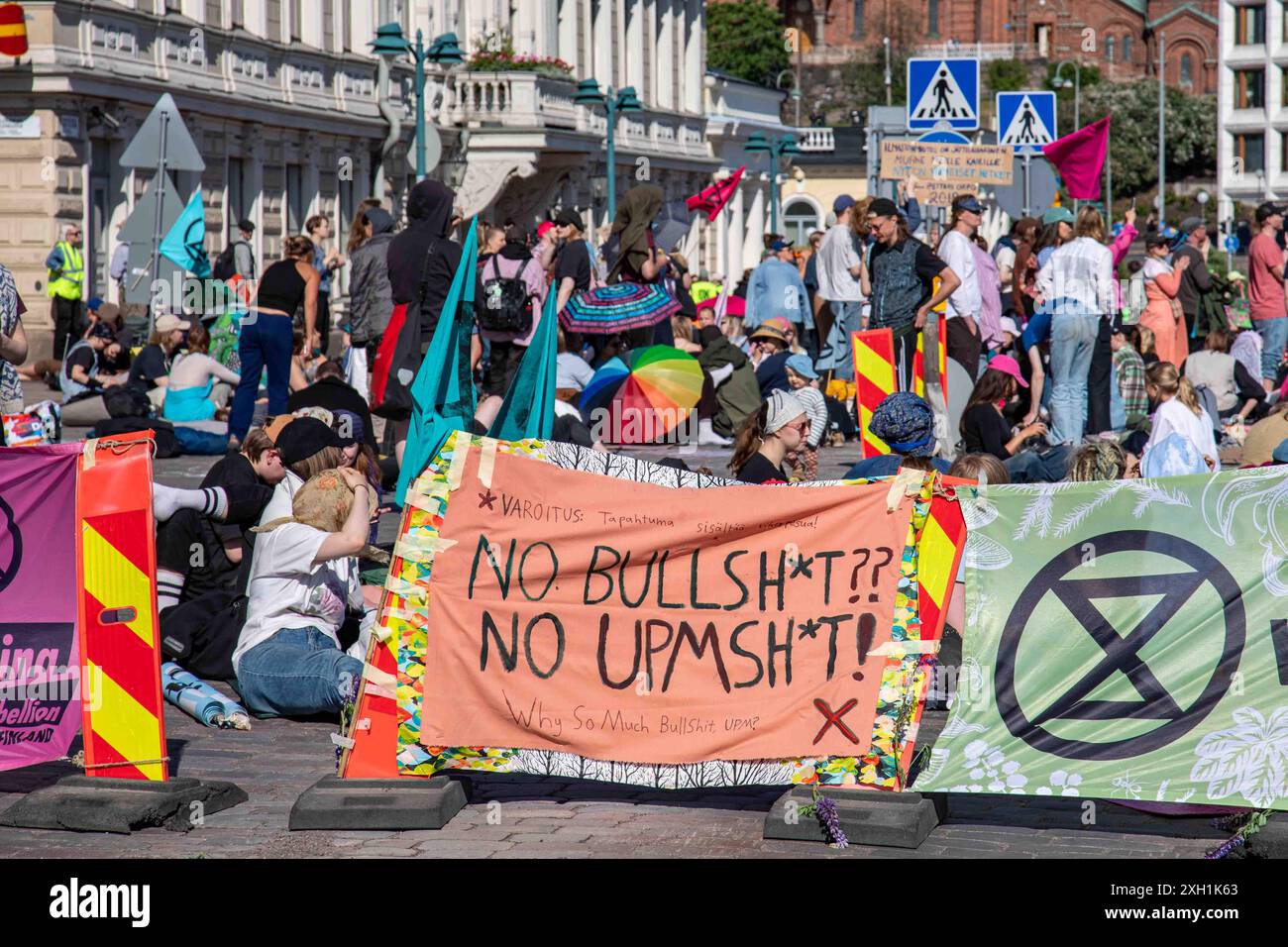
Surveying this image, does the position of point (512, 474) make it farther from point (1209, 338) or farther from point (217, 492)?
point (1209, 338)

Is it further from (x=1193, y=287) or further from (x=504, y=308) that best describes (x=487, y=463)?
(x=1193, y=287)

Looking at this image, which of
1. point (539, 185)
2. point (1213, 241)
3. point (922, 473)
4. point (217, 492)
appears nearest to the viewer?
point (922, 473)

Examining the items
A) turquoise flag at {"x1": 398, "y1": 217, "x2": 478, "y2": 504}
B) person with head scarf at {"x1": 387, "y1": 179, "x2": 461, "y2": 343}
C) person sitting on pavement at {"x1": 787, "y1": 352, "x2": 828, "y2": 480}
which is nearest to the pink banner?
turquoise flag at {"x1": 398, "y1": 217, "x2": 478, "y2": 504}

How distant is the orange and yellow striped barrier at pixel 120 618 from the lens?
7.12m

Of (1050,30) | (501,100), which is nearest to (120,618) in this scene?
(501,100)

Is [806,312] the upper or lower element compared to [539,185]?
lower

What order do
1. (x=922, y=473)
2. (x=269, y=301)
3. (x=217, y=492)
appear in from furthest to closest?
(x=269, y=301) → (x=217, y=492) → (x=922, y=473)

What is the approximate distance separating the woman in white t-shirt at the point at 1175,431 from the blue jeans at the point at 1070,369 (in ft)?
11.8

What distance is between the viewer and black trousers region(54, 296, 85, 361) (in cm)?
2789

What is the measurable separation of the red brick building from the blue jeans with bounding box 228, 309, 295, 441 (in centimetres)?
12187

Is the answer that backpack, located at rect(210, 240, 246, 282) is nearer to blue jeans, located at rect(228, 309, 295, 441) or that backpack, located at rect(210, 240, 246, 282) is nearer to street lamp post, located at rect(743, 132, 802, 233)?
blue jeans, located at rect(228, 309, 295, 441)

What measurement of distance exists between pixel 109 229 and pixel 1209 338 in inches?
658
